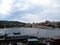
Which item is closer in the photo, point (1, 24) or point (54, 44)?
point (54, 44)

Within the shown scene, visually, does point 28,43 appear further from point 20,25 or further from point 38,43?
point 20,25

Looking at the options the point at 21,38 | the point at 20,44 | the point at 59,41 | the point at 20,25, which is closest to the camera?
the point at 20,44

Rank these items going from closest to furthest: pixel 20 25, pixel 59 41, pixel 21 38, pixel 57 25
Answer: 1. pixel 59 41
2. pixel 21 38
3. pixel 57 25
4. pixel 20 25

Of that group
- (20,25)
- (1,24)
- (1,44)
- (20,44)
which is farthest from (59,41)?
(20,25)

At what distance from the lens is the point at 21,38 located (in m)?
38.7

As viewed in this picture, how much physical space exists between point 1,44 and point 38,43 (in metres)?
7.01

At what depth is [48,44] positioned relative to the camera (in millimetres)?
32688

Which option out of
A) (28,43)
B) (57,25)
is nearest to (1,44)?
(28,43)

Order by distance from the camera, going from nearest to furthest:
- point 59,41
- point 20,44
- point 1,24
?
point 20,44 < point 59,41 < point 1,24

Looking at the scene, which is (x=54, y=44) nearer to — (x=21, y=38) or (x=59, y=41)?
(x=59, y=41)

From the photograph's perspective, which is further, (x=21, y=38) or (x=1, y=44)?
(x=21, y=38)

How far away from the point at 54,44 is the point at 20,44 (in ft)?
20.8

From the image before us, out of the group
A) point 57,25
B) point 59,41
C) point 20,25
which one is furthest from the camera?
point 20,25

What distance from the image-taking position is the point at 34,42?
34375 mm
